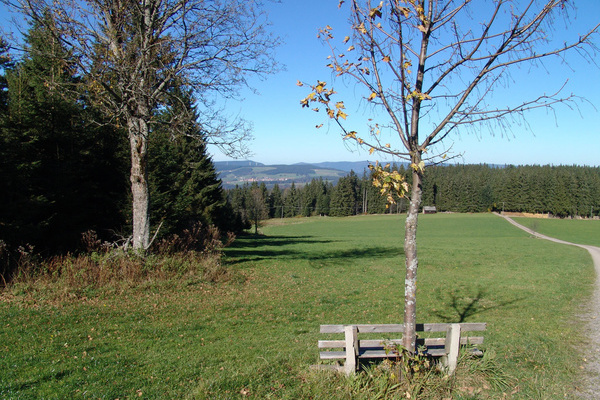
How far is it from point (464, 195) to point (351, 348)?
109 m

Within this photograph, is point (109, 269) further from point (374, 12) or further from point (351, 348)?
point (374, 12)

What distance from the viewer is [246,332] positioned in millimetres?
7328

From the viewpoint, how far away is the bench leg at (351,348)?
183 inches

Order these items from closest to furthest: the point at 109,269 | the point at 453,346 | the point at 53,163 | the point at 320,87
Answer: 1. the point at 320,87
2. the point at 453,346
3. the point at 109,269
4. the point at 53,163

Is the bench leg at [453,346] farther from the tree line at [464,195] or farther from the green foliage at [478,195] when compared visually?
the green foliage at [478,195]

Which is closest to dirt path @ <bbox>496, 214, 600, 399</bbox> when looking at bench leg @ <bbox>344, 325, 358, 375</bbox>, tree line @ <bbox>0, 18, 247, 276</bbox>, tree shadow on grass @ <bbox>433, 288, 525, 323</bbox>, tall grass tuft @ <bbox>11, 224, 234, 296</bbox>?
tree shadow on grass @ <bbox>433, 288, 525, 323</bbox>

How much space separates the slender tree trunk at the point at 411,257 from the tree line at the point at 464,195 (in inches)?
2736

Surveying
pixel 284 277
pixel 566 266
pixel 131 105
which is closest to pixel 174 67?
pixel 131 105

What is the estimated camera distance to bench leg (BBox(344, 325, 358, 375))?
4637 mm

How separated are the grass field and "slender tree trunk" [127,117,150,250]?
1.89 metres

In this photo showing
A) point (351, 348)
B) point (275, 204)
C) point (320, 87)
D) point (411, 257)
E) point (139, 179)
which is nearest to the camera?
point (320, 87)

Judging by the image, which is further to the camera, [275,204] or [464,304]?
[275,204]

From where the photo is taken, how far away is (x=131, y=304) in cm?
838

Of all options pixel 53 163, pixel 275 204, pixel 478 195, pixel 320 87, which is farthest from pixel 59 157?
pixel 478 195
